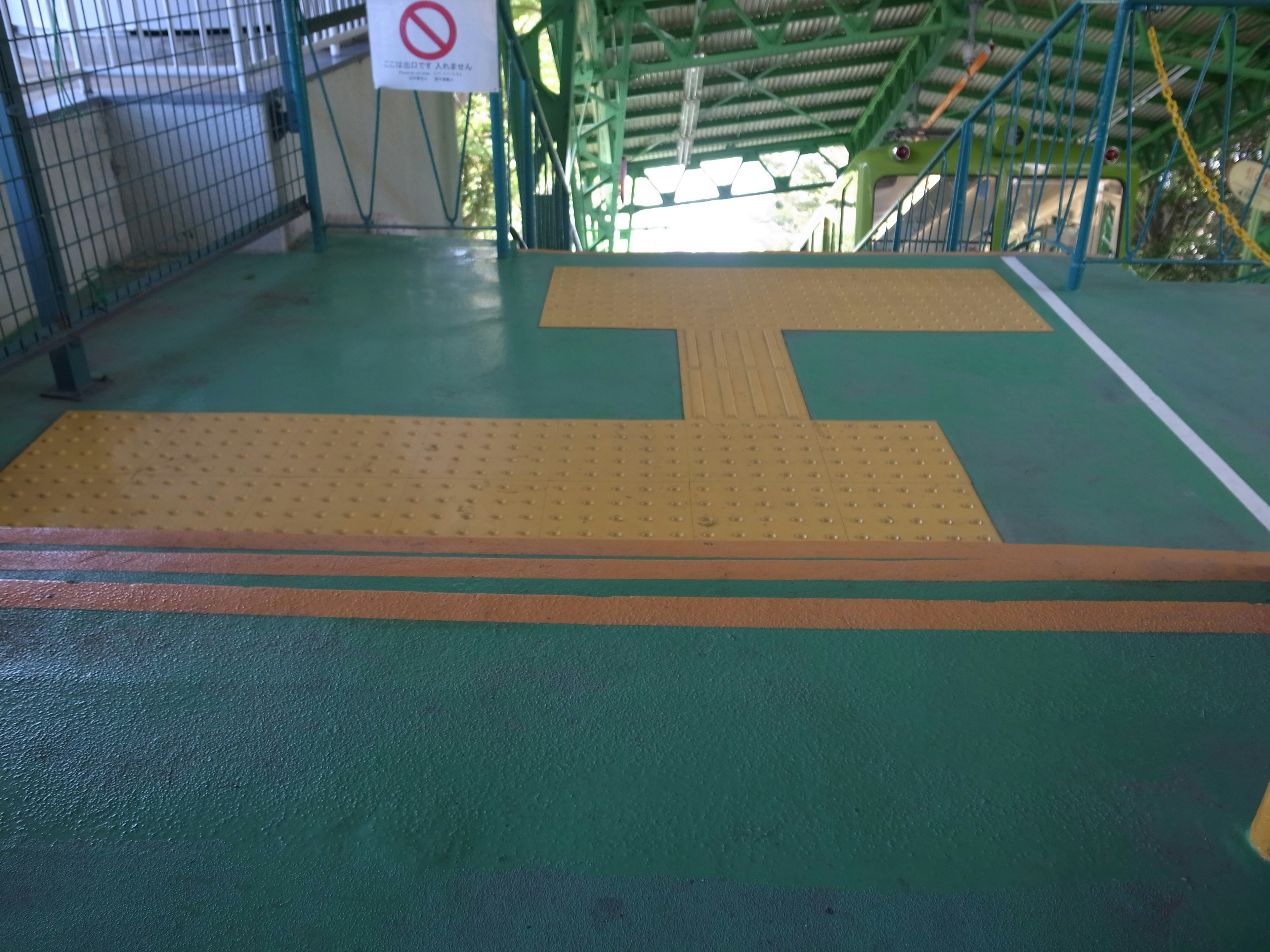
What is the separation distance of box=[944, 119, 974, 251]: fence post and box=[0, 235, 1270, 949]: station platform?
14.5 feet

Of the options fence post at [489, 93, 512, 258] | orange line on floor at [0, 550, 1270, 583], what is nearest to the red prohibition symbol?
fence post at [489, 93, 512, 258]

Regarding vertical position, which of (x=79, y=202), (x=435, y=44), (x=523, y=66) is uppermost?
(x=435, y=44)

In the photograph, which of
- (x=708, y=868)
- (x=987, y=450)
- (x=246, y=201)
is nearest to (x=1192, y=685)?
(x=708, y=868)

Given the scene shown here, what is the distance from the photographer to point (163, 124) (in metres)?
5.64

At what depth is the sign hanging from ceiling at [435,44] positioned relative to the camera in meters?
5.06

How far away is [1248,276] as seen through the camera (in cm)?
657

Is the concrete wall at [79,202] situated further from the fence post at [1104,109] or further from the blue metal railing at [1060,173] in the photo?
the blue metal railing at [1060,173]

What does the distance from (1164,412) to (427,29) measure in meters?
4.22

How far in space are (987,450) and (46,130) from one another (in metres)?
5.20

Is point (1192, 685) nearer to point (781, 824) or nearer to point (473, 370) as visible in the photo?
point (781, 824)

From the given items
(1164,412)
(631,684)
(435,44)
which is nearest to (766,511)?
(631,684)

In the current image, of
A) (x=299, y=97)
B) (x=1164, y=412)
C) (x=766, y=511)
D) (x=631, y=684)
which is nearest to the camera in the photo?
(x=631, y=684)

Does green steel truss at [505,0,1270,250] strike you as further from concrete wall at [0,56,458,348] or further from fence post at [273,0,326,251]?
concrete wall at [0,56,458,348]

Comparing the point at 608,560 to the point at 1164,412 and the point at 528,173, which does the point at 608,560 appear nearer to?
the point at 1164,412
